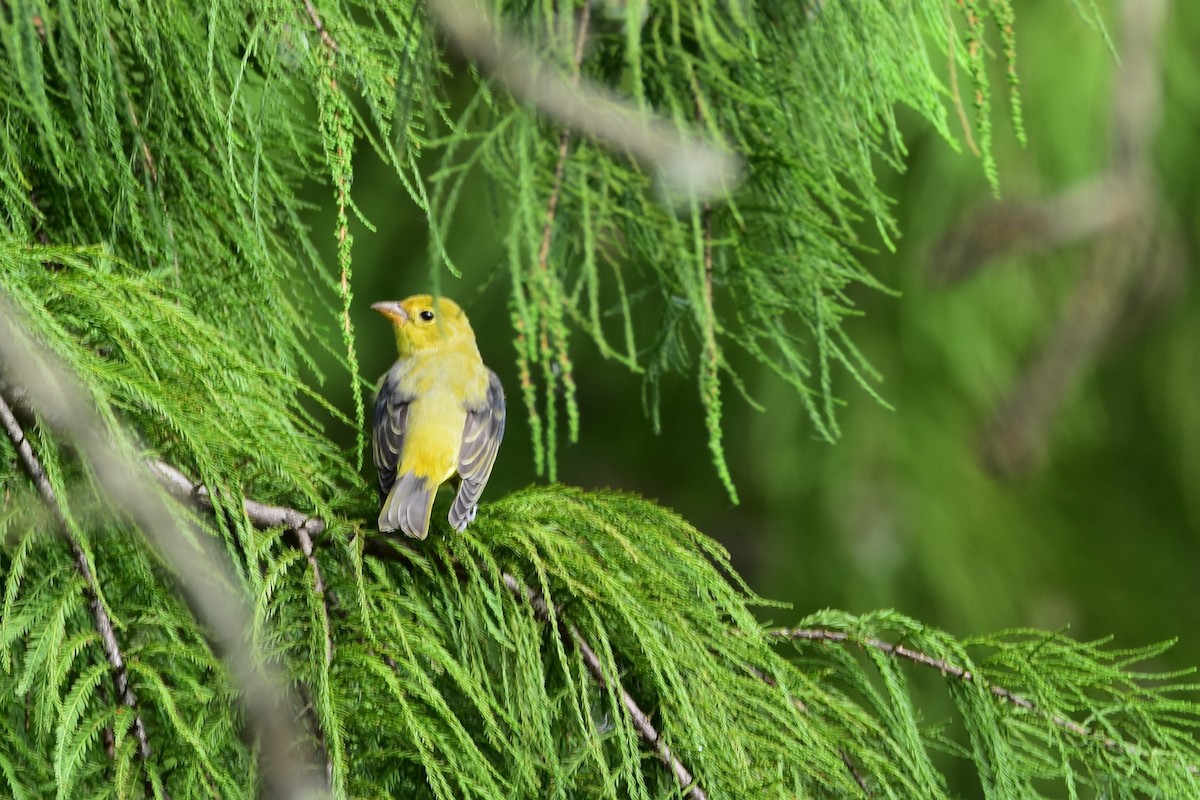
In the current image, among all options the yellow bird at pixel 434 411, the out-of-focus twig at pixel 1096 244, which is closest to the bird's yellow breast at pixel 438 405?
the yellow bird at pixel 434 411

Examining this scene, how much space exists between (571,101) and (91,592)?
671 millimetres

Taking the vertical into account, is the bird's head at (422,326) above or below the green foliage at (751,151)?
below

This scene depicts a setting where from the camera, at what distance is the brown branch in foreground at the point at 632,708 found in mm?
1470

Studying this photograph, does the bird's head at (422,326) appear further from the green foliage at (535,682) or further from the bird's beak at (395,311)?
the green foliage at (535,682)

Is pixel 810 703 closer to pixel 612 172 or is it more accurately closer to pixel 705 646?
pixel 705 646

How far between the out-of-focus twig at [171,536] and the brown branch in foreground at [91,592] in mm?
34

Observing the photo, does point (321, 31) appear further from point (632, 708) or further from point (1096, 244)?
point (1096, 244)

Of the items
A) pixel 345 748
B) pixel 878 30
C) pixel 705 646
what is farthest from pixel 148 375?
pixel 878 30

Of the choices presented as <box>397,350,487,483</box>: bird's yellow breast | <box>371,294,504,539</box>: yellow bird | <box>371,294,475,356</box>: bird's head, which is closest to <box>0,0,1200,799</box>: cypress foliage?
<box>371,294,504,539</box>: yellow bird

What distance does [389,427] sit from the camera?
2.62 meters

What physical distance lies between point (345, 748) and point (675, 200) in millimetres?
888

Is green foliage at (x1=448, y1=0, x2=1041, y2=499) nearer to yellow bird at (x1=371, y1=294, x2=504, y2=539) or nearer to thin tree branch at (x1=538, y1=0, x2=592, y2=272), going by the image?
thin tree branch at (x1=538, y1=0, x2=592, y2=272)

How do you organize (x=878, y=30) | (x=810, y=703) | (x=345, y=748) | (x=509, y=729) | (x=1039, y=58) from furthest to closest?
(x=1039, y=58)
(x=878, y=30)
(x=810, y=703)
(x=509, y=729)
(x=345, y=748)

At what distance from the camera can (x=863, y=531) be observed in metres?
4.80
